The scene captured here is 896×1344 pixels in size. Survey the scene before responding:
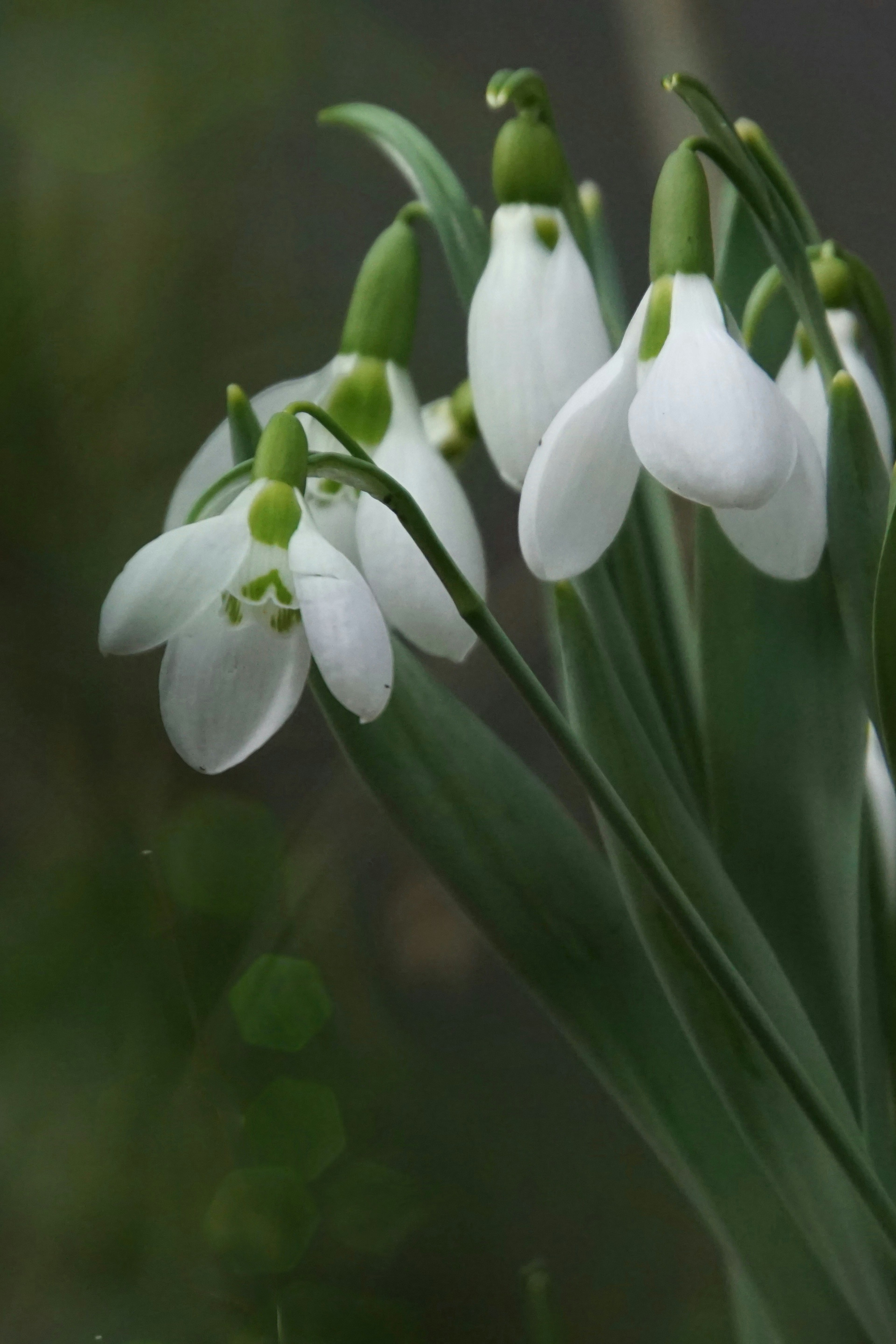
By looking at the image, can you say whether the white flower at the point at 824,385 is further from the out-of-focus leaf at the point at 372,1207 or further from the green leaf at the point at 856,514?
the out-of-focus leaf at the point at 372,1207

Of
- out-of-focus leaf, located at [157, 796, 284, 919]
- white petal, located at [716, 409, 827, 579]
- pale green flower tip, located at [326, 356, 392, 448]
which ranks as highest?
pale green flower tip, located at [326, 356, 392, 448]

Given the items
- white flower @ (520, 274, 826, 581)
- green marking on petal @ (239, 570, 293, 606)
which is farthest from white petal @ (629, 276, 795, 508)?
green marking on petal @ (239, 570, 293, 606)

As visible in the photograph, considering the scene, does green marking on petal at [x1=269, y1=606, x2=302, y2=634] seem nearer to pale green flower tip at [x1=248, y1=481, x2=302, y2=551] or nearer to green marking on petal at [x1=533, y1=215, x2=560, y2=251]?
pale green flower tip at [x1=248, y1=481, x2=302, y2=551]

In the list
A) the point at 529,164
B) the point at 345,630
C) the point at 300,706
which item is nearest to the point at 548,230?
the point at 529,164

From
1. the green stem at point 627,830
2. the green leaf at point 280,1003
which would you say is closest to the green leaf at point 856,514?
the green stem at point 627,830

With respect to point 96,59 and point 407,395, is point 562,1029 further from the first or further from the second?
point 96,59

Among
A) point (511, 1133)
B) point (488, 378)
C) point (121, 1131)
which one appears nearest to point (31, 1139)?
point (121, 1131)

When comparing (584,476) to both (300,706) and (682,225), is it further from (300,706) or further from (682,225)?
(300,706)
